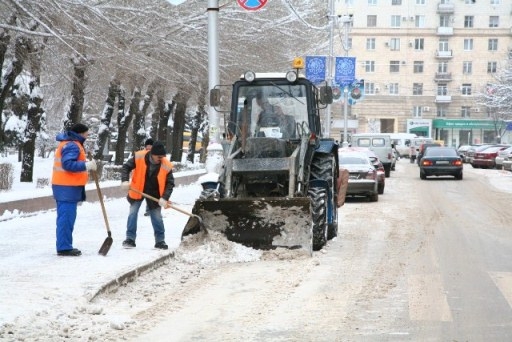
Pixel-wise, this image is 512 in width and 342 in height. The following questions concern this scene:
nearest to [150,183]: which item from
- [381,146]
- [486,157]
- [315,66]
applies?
[315,66]

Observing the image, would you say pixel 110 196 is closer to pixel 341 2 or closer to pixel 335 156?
pixel 335 156

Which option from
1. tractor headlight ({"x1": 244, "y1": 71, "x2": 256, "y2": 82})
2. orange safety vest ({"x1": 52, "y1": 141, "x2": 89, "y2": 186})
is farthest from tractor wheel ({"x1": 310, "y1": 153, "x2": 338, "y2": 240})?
orange safety vest ({"x1": 52, "y1": 141, "x2": 89, "y2": 186})

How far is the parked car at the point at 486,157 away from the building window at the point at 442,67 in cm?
3911

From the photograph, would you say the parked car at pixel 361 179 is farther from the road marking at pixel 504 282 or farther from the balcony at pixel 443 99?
the balcony at pixel 443 99

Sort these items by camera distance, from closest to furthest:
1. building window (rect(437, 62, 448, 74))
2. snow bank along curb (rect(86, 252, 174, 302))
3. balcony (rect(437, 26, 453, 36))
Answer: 1. snow bank along curb (rect(86, 252, 174, 302))
2. balcony (rect(437, 26, 453, 36))
3. building window (rect(437, 62, 448, 74))

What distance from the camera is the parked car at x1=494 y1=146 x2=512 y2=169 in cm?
4760

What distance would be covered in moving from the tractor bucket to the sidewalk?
808mm

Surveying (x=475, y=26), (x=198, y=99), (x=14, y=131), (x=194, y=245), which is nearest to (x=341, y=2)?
(x=475, y=26)

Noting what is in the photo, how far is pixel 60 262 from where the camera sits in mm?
10969

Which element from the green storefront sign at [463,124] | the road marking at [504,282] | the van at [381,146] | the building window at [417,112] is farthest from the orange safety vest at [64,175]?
the building window at [417,112]

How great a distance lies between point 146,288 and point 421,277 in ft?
11.1

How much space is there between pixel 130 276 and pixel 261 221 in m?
2.90

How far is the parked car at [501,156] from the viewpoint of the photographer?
47.6 m

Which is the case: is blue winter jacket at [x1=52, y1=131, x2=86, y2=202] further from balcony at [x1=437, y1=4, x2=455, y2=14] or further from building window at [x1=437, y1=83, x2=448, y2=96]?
building window at [x1=437, y1=83, x2=448, y2=96]
